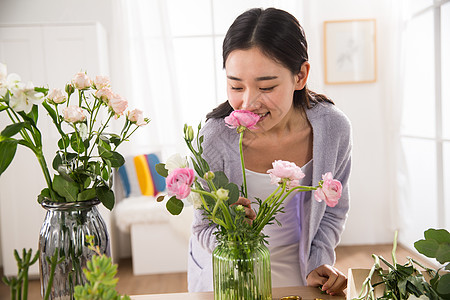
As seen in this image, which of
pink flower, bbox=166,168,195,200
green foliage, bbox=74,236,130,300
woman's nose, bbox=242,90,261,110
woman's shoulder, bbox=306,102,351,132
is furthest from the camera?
woman's shoulder, bbox=306,102,351,132

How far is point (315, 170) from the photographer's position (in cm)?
127

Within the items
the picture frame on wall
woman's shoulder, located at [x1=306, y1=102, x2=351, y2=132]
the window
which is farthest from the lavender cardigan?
the picture frame on wall

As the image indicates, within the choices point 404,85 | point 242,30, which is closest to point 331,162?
point 242,30

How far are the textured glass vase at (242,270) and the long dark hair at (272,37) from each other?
550 mm

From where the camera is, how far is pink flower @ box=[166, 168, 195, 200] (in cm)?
67

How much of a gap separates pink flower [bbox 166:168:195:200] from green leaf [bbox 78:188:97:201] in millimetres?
211

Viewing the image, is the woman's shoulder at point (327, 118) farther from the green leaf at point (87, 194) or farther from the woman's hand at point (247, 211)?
the green leaf at point (87, 194)

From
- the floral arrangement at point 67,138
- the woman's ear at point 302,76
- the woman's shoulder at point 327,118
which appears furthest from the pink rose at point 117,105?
the woman's shoulder at point 327,118

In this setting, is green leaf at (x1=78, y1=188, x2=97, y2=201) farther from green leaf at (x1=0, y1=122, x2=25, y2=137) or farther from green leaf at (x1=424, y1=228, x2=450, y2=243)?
green leaf at (x1=424, y1=228, x2=450, y2=243)

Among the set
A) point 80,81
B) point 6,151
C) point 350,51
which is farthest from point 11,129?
point 350,51

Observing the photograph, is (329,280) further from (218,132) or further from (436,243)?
(218,132)

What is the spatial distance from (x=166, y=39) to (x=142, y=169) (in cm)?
129

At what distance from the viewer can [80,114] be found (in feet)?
2.59

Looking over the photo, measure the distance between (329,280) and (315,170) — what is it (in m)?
0.36
